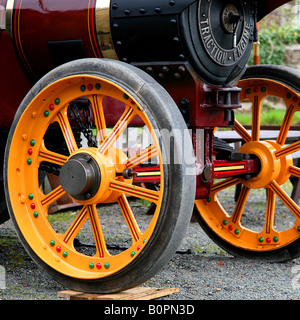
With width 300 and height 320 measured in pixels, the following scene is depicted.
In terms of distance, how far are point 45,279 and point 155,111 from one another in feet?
3.72

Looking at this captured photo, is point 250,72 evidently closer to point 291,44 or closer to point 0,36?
point 0,36

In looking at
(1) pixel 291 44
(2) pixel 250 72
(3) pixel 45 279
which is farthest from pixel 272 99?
(3) pixel 45 279

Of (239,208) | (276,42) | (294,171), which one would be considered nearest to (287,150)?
(294,171)

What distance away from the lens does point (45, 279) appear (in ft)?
9.36

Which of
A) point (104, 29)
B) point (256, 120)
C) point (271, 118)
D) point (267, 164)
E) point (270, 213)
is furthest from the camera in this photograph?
point (271, 118)

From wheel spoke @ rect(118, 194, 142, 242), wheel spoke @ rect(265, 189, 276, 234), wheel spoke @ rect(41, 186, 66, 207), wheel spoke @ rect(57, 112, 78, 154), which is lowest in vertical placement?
wheel spoke @ rect(265, 189, 276, 234)

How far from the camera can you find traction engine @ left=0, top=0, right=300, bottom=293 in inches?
87.4

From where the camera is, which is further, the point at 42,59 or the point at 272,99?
the point at 272,99

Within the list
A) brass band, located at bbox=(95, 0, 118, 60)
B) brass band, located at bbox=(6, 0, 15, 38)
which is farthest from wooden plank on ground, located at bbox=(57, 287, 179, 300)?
brass band, located at bbox=(6, 0, 15, 38)

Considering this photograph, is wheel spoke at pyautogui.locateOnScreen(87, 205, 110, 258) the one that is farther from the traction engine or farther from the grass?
the grass

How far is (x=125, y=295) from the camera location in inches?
91.1

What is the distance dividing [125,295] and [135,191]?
413 mm

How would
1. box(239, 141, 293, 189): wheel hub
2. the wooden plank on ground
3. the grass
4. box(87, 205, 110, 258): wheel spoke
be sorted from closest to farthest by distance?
the wooden plank on ground → box(87, 205, 110, 258): wheel spoke → box(239, 141, 293, 189): wheel hub → the grass

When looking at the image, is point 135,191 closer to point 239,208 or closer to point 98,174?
point 98,174
